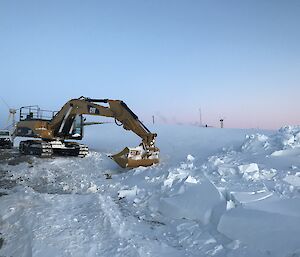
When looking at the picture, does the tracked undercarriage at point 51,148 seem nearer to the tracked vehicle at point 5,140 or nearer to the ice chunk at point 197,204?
the tracked vehicle at point 5,140

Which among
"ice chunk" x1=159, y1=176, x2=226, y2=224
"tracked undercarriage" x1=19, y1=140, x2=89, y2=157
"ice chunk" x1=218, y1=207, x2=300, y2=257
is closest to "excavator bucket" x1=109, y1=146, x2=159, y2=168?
"tracked undercarriage" x1=19, y1=140, x2=89, y2=157

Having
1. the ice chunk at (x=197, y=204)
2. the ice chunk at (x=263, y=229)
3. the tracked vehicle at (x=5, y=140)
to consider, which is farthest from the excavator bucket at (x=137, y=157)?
the tracked vehicle at (x=5, y=140)

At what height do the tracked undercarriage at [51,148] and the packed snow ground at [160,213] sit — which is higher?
the tracked undercarriage at [51,148]

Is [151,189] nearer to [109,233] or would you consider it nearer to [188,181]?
[188,181]

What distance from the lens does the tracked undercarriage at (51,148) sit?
16094mm

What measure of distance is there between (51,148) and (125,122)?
16.4 feet

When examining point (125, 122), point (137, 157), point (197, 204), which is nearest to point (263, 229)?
point (197, 204)

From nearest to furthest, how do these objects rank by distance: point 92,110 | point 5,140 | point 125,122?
1. point 125,122
2. point 92,110
3. point 5,140

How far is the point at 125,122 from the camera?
1354 cm

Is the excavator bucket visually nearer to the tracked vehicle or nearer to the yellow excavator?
the yellow excavator

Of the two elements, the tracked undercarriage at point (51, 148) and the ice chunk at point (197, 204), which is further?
the tracked undercarriage at point (51, 148)

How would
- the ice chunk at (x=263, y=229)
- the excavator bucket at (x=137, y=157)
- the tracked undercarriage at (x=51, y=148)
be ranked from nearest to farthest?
the ice chunk at (x=263, y=229), the excavator bucket at (x=137, y=157), the tracked undercarriage at (x=51, y=148)

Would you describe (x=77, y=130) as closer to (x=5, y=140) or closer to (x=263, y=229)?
(x=5, y=140)

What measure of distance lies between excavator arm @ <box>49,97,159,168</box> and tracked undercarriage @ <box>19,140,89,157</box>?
1.62 metres
